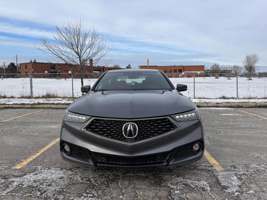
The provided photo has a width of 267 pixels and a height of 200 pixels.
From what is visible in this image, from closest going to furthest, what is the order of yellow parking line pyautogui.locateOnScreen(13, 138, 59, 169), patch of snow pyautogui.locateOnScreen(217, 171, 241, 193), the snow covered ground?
patch of snow pyautogui.locateOnScreen(217, 171, 241, 193) < yellow parking line pyautogui.locateOnScreen(13, 138, 59, 169) < the snow covered ground

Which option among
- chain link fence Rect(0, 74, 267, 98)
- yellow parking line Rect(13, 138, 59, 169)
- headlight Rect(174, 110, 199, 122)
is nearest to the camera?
headlight Rect(174, 110, 199, 122)

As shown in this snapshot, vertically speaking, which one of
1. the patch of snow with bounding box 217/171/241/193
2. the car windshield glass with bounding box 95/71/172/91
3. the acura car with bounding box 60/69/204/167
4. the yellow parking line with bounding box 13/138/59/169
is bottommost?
the patch of snow with bounding box 217/171/241/193

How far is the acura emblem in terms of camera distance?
3732mm

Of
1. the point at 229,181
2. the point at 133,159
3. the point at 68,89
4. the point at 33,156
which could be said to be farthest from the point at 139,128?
the point at 68,89

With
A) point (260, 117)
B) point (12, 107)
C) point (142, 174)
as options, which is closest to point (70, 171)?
point (142, 174)

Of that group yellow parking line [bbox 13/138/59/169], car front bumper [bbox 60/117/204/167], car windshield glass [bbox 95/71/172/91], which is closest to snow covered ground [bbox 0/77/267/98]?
yellow parking line [bbox 13/138/59/169]

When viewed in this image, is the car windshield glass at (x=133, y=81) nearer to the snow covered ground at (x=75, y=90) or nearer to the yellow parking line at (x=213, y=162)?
the yellow parking line at (x=213, y=162)

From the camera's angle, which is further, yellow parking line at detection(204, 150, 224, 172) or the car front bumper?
yellow parking line at detection(204, 150, 224, 172)

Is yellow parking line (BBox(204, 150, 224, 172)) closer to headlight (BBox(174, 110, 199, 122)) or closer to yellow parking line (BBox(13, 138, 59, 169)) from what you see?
headlight (BBox(174, 110, 199, 122))

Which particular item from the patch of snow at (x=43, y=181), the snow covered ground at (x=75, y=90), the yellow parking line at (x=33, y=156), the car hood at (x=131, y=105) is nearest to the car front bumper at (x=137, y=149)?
the car hood at (x=131, y=105)

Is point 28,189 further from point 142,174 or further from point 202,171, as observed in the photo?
point 202,171

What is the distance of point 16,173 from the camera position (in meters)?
4.43

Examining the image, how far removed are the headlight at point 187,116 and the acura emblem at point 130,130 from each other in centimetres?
53

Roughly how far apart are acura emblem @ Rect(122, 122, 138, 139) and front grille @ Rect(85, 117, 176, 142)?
33 millimetres
